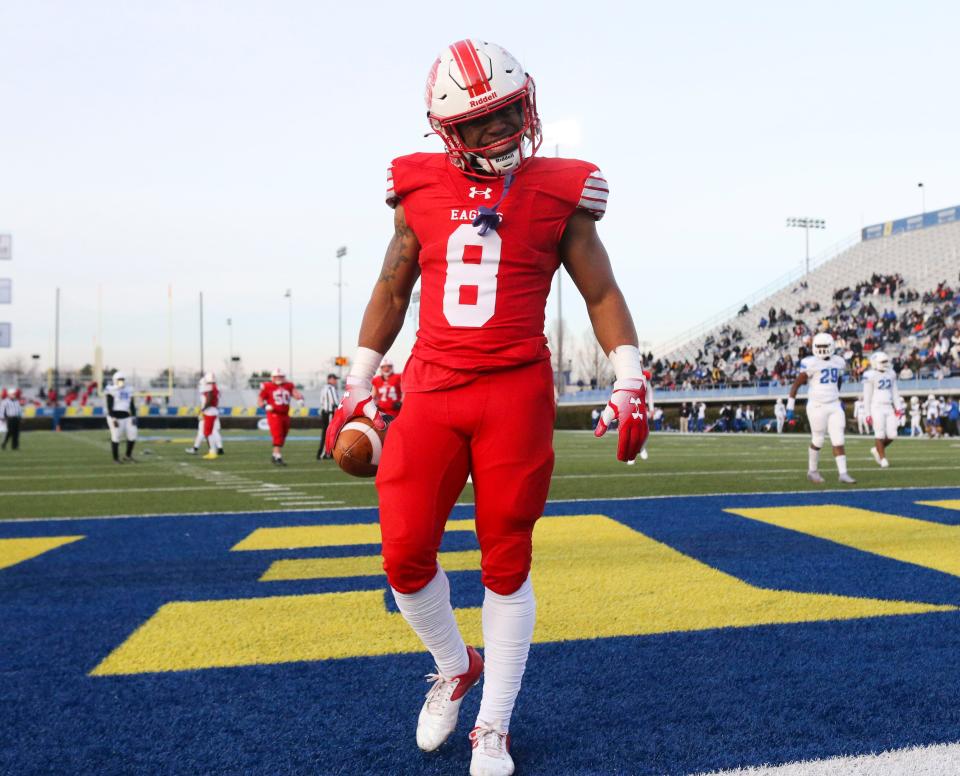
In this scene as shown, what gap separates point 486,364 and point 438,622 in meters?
0.76

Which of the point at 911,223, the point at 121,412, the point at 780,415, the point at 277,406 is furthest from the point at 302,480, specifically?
the point at 911,223

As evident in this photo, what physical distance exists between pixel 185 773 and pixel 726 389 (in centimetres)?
3510

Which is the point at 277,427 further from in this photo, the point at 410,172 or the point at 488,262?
the point at 488,262

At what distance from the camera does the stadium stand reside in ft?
110

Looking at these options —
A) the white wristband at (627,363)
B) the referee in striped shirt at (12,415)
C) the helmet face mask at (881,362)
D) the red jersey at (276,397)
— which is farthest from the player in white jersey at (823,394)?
the referee in striped shirt at (12,415)

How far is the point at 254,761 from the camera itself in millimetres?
2180

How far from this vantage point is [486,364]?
2.29 metres

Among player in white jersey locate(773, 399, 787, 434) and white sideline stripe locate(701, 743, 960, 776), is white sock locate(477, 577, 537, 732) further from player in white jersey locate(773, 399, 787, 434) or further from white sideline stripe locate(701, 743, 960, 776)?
player in white jersey locate(773, 399, 787, 434)

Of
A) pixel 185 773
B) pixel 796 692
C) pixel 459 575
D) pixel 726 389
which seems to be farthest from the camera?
pixel 726 389

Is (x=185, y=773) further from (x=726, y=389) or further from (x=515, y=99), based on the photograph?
(x=726, y=389)

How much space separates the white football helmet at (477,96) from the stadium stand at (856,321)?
1184 inches

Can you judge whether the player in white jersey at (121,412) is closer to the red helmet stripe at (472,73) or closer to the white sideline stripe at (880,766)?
the red helmet stripe at (472,73)

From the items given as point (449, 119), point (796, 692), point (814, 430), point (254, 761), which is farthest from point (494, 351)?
point (814, 430)

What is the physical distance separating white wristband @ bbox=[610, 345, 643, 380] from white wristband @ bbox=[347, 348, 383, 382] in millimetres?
720
